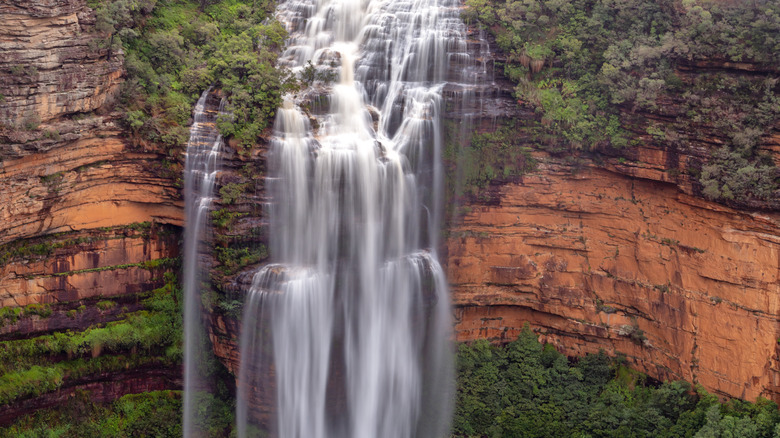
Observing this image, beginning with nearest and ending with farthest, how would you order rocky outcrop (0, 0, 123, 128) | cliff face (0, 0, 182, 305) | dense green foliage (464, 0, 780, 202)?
rocky outcrop (0, 0, 123, 128) < cliff face (0, 0, 182, 305) < dense green foliage (464, 0, 780, 202)

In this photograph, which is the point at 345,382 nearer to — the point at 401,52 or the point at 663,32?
the point at 401,52

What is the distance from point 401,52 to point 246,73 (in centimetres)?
549

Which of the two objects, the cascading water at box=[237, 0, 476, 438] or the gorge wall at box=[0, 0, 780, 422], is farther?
the cascading water at box=[237, 0, 476, 438]

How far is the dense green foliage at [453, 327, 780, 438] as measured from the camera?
1655 cm

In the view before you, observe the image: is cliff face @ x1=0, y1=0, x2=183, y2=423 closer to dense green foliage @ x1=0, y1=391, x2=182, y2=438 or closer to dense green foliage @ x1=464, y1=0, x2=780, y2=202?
dense green foliage @ x1=0, y1=391, x2=182, y2=438

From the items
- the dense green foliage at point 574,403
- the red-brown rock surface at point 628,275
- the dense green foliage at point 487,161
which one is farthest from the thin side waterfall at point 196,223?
the dense green foliage at point 574,403

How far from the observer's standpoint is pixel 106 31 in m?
17.6

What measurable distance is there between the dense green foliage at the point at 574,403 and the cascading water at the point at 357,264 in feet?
3.89

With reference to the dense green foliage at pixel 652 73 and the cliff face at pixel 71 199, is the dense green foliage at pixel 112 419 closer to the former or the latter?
the cliff face at pixel 71 199

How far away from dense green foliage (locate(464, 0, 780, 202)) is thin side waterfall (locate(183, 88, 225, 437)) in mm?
9989

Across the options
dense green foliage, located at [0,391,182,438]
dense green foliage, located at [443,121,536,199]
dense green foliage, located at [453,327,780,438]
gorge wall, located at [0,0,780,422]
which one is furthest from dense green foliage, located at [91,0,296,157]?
dense green foliage, located at [453,327,780,438]

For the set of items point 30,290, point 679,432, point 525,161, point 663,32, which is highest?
point 663,32

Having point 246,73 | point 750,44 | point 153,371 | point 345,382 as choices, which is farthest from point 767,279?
point 153,371

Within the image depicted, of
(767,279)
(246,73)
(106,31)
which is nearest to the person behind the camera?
(767,279)
